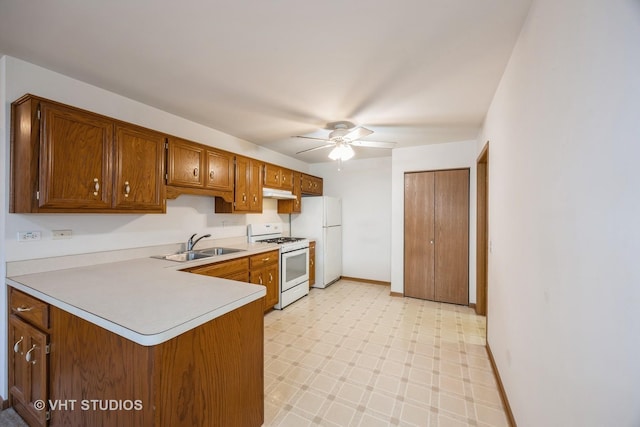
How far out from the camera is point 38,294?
1.46 meters

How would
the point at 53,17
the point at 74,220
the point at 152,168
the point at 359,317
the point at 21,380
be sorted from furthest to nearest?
the point at 359,317, the point at 152,168, the point at 74,220, the point at 21,380, the point at 53,17

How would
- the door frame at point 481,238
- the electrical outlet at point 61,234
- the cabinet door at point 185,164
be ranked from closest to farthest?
1. the electrical outlet at point 61,234
2. the cabinet door at point 185,164
3. the door frame at point 481,238

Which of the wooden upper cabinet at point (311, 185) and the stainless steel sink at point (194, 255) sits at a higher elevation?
the wooden upper cabinet at point (311, 185)

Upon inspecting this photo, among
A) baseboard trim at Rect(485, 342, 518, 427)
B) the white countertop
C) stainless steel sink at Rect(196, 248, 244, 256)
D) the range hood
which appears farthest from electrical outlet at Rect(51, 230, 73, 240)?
baseboard trim at Rect(485, 342, 518, 427)

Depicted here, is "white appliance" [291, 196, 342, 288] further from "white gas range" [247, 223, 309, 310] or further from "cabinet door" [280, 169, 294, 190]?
"cabinet door" [280, 169, 294, 190]

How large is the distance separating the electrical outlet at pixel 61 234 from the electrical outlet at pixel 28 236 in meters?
0.08

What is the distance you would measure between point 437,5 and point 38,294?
8.82 feet

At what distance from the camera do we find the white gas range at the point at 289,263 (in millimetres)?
3613

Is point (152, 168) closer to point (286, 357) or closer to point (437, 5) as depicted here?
point (286, 357)

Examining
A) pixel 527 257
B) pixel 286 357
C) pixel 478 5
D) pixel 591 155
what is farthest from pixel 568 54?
pixel 286 357

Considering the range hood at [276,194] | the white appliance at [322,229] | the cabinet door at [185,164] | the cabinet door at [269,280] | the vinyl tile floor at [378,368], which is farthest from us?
the white appliance at [322,229]

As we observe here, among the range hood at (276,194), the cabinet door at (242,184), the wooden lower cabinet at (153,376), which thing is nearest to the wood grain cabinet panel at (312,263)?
the range hood at (276,194)

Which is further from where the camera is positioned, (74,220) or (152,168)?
(152,168)

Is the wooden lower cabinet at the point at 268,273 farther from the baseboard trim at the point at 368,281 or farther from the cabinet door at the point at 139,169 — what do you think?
the baseboard trim at the point at 368,281
